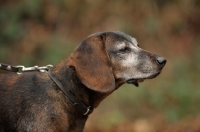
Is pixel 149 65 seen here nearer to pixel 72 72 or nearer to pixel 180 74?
pixel 72 72

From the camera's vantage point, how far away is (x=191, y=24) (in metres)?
14.5

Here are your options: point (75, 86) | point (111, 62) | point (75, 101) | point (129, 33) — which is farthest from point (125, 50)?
point (129, 33)

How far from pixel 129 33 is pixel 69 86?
8.37 meters

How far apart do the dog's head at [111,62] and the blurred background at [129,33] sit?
17.9 feet

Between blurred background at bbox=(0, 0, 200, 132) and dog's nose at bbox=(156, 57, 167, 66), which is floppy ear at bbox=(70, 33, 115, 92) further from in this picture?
blurred background at bbox=(0, 0, 200, 132)

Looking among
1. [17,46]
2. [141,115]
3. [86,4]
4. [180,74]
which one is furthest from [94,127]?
[86,4]

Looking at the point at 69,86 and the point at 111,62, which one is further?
the point at 111,62

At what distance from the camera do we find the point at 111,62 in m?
5.25

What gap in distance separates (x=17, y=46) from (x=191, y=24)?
5.82 meters

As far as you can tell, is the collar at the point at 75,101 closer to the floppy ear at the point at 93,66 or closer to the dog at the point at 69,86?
the dog at the point at 69,86

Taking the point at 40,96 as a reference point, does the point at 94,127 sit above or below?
below

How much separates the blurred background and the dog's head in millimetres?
5471

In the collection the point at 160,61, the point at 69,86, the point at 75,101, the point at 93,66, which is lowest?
the point at 75,101

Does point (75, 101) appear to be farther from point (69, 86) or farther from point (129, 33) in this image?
point (129, 33)
